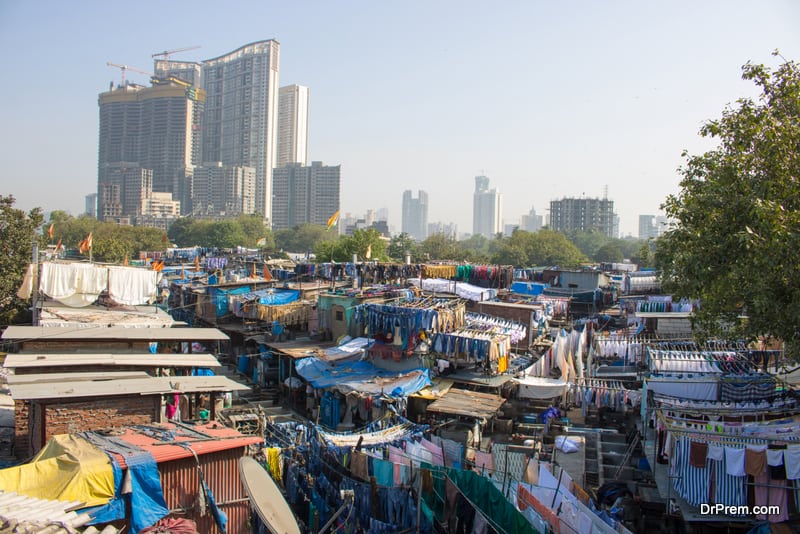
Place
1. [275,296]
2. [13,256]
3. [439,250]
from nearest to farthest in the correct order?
[13,256] → [275,296] → [439,250]

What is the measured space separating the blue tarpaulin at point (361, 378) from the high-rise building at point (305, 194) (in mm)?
130208

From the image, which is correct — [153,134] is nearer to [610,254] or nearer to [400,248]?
[400,248]

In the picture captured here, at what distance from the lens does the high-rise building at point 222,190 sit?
468 ft

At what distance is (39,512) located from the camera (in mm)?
5945

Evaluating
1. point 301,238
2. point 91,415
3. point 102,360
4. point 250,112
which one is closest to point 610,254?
point 301,238

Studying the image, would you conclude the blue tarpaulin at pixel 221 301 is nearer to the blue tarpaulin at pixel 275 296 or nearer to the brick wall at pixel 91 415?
the blue tarpaulin at pixel 275 296

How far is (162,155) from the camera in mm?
151750

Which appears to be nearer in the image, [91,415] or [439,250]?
[91,415]

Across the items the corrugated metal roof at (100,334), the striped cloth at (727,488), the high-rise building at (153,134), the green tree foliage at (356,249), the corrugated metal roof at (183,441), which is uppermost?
the high-rise building at (153,134)

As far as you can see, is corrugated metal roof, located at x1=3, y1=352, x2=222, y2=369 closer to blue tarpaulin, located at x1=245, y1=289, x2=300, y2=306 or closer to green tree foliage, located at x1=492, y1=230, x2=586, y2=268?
blue tarpaulin, located at x1=245, y1=289, x2=300, y2=306

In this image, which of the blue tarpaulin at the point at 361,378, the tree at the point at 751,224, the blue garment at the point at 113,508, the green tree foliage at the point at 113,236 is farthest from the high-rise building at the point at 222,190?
the blue garment at the point at 113,508

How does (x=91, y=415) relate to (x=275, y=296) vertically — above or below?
below

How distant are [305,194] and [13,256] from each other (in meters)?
134

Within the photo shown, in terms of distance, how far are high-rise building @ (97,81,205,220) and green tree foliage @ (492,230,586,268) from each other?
335 ft
